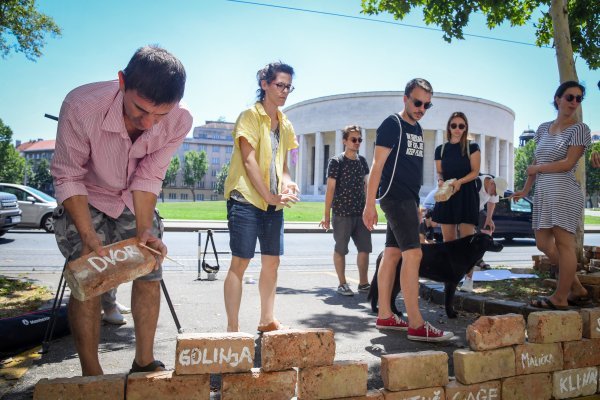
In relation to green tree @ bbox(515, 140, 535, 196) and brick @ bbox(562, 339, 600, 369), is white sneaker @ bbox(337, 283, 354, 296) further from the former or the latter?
green tree @ bbox(515, 140, 535, 196)

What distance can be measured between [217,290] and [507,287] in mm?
3606

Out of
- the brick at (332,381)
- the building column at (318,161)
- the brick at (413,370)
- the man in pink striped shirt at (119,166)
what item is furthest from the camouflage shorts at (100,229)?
the building column at (318,161)

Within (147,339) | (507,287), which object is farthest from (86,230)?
(507,287)

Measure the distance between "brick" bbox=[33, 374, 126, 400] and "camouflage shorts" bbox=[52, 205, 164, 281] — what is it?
0.71 meters

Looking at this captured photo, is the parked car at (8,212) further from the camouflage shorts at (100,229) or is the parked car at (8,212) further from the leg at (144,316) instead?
the leg at (144,316)

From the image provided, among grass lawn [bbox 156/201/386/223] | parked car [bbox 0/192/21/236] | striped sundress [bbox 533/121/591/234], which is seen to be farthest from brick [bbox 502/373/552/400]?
grass lawn [bbox 156/201/386/223]

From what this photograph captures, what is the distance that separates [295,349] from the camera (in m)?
2.22

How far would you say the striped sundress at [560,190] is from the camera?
4371mm

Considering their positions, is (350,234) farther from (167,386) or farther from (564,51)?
(167,386)

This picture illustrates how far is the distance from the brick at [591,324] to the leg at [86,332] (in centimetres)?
276

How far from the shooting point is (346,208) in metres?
6.26

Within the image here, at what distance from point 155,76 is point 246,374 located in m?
1.44

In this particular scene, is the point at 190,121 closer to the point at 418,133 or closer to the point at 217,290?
the point at 418,133

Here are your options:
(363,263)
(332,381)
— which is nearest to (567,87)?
(363,263)
